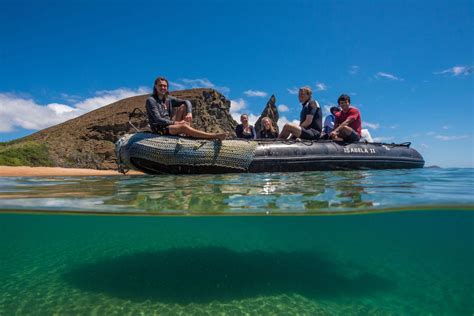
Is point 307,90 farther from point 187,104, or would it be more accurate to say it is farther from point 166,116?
point 166,116

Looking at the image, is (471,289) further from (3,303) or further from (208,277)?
(3,303)

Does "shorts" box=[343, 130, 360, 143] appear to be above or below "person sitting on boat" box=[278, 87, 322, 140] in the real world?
below

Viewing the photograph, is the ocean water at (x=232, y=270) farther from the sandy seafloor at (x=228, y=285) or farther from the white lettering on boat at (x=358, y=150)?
the white lettering on boat at (x=358, y=150)

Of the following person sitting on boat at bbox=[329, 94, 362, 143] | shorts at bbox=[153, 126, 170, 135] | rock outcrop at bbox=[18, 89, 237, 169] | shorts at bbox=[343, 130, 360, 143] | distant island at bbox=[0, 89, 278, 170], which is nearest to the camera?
shorts at bbox=[153, 126, 170, 135]

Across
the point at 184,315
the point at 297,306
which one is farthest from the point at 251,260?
the point at 184,315

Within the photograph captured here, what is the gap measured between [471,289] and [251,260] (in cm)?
397

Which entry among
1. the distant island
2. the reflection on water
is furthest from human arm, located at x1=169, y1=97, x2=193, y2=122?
the distant island

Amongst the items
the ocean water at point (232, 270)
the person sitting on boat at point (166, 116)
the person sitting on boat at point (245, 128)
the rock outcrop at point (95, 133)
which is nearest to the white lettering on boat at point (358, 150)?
the ocean water at point (232, 270)

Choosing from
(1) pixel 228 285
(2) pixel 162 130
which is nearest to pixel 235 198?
(1) pixel 228 285

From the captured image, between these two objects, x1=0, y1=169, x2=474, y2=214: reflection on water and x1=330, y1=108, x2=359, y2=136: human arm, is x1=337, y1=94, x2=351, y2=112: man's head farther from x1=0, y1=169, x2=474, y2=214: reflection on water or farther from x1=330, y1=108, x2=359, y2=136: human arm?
x1=0, y1=169, x2=474, y2=214: reflection on water

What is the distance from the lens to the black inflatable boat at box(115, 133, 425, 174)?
809 cm

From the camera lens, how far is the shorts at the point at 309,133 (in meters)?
10.0

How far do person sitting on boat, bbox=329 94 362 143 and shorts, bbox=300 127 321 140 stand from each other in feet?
1.80

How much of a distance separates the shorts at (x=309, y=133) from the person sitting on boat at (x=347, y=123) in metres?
0.55
